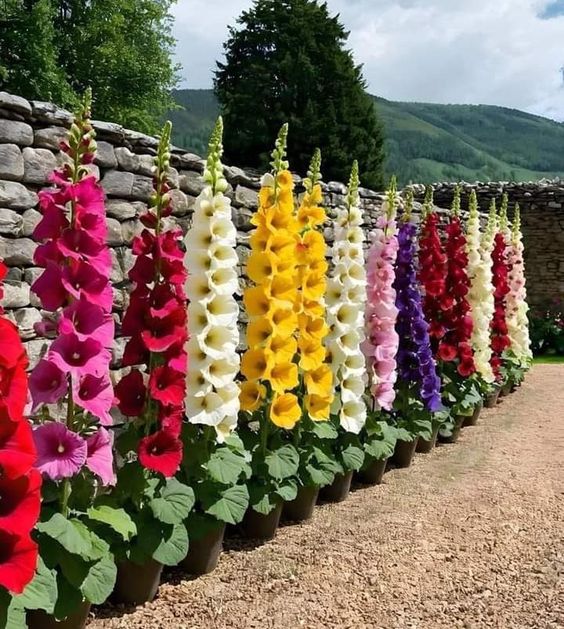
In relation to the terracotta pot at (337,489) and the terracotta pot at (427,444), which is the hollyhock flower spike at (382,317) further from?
the terracotta pot at (427,444)

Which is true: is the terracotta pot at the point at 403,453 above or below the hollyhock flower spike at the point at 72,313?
below

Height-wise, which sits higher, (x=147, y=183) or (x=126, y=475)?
(x=147, y=183)

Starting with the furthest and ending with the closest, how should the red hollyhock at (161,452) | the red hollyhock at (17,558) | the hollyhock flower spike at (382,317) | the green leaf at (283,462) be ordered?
the hollyhock flower spike at (382,317)
the green leaf at (283,462)
the red hollyhock at (161,452)
the red hollyhock at (17,558)

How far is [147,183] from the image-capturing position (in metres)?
3.86

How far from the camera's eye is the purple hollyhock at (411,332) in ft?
17.5

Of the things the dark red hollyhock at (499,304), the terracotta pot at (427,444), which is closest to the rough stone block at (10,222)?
the terracotta pot at (427,444)

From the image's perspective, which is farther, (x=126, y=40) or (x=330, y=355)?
(x=126, y=40)

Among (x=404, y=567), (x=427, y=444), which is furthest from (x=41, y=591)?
(x=427, y=444)

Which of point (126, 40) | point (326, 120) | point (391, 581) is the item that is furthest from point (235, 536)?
point (126, 40)

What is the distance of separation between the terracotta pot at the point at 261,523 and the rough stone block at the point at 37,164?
6.35 feet

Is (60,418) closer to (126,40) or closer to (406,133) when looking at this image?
(126,40)

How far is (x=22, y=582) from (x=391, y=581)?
2011 millimetres

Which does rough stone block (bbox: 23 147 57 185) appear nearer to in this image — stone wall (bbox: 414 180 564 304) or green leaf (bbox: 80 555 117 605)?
green leaf (bbox: 80 555 117 605)

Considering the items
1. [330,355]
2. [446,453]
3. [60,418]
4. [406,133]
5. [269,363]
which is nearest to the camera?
[60,418]
